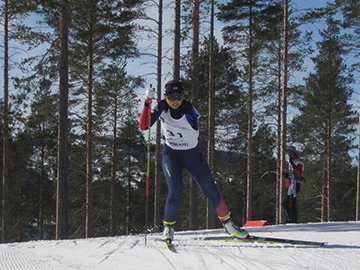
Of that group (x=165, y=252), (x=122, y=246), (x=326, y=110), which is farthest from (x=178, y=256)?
(x=326, y=110)

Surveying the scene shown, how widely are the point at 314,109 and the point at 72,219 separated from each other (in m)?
19.8

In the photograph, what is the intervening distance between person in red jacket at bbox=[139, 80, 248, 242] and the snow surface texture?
567mm

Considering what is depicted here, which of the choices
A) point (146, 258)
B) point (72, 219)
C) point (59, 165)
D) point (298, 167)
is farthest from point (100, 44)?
point (72, 219)

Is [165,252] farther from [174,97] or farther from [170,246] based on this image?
[174,97]

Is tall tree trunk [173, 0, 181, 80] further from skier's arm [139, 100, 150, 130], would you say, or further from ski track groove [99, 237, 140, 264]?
ski track groove [99, 237, 140, 264]

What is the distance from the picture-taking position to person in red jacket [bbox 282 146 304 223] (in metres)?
8.65

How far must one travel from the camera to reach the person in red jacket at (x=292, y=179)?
865 centimetres

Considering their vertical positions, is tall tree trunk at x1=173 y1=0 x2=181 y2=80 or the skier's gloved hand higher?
tall tree trunk at x1=173 y1=0 x2=181 y2=80

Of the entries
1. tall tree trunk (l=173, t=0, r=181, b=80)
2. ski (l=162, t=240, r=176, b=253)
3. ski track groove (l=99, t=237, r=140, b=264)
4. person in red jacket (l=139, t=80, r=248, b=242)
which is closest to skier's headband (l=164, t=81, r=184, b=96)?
person in red jacket (l=139, t=80, r=248, b=242)

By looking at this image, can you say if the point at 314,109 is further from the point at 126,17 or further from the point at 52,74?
the point at 52,74

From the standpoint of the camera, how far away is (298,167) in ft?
28.2

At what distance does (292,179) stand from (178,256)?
5403 mm

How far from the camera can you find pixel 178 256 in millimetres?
4137

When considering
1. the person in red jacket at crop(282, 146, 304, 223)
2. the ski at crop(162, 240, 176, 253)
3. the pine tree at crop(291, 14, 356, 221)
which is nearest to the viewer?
the ski at crop(162, 240, 176, 253)
